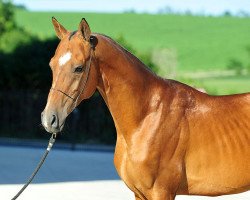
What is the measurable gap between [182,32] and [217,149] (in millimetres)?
50060

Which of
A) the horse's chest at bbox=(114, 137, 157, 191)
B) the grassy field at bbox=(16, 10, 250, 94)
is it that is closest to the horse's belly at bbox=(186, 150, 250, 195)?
the horse's chest at bbox=(114, 137, 157, 191)

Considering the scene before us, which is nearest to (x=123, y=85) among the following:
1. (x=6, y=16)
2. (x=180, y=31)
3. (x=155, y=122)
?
(x=155, y=122)

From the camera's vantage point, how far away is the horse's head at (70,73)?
514cm

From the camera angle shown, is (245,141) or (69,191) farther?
(69,191)

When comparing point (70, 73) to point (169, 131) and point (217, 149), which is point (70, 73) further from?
point (217, 149)

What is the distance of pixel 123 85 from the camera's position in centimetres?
543

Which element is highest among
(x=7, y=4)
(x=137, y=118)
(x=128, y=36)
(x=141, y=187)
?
(x=137, y=118)

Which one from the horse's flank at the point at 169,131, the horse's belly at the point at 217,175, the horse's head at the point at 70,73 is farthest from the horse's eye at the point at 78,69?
the horse's belly at the point at 217,175

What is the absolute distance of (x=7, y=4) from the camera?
38625 millimetres

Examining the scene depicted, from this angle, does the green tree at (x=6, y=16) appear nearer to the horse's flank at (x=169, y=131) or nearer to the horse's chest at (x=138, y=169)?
the horse's flank at (x=169, y=131)

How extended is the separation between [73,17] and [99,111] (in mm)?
29360

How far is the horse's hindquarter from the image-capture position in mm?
5406

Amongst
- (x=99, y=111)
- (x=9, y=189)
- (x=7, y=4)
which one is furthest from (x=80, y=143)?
(x=7, y=4)

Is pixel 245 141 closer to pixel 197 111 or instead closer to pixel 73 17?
pixel 197 111
